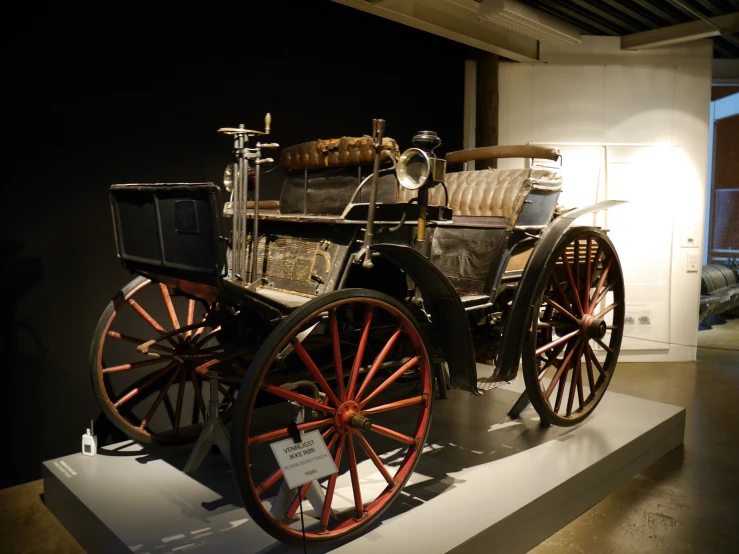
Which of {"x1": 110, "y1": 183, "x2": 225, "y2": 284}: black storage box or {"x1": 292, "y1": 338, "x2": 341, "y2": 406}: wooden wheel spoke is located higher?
{"x1": 110, "y1": 183, "x2": 225, "y2": 284}: black storage box

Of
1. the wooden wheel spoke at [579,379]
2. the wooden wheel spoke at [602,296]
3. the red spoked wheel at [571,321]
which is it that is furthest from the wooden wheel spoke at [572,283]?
the wooden wheel spoke at [579,379]

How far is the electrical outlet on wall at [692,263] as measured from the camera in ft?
19.5

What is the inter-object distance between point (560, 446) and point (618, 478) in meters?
0.34

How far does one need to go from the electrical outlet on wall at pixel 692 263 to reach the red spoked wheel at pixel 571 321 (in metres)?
2.43

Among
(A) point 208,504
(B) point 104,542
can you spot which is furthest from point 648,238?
(B) point 104,542

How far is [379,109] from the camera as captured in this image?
16.2 feet

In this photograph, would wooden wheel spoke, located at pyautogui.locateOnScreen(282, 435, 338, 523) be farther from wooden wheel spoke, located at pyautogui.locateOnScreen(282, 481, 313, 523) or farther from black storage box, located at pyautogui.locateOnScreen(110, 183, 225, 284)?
black storage box, located at pyautogui.locateOnScreen(110, 183, 225, 284)

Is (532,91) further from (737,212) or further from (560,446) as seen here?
(560,446)

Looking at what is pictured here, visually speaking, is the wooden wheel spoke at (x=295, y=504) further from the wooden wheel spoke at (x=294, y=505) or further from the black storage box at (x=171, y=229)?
the black storage box at (x=171, y=229)

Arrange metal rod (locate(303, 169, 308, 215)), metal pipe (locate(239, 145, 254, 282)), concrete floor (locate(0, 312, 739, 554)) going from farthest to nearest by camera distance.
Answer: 1. metal rod (locate(303, 169, 308, 215))
2. concrete floor (locate(0, 312, 739, 554))
3. metal pipe (locate(239, 145, 254, 282))

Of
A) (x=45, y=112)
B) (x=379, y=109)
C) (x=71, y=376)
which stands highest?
(x=379, y=109)

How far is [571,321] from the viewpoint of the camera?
3.58m

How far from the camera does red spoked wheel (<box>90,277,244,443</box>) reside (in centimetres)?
299

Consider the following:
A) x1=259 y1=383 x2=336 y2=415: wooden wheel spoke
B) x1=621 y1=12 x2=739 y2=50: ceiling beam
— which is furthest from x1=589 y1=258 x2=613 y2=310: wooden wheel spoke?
x1=621 y1=12 x2=739 y2=50: ceiling beam
